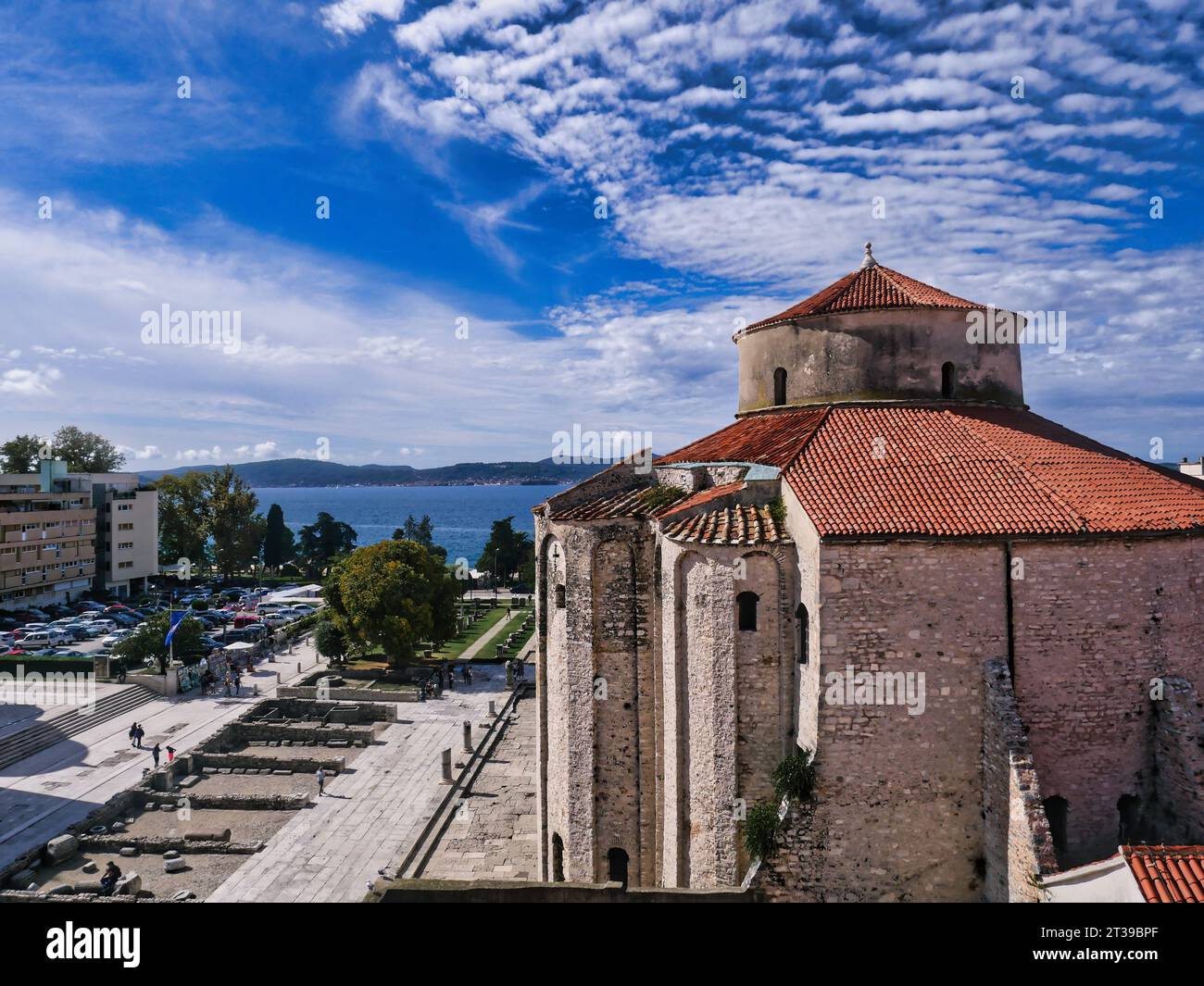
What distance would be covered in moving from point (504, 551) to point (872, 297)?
59548 mm

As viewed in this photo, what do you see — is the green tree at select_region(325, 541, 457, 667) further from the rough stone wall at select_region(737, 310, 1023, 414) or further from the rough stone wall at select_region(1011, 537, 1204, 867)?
the rough stone wall at select_region(1011, 537, 1204, 867)

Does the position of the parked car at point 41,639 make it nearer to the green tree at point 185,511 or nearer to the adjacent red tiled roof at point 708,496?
the green tree at point 185,511

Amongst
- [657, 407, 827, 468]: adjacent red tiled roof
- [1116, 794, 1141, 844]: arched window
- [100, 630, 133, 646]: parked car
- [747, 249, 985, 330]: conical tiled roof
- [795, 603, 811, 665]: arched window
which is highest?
[747, 249, 985, 330]: conical tiled roof

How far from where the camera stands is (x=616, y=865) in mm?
17984

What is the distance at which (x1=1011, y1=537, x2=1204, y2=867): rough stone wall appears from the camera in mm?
13805

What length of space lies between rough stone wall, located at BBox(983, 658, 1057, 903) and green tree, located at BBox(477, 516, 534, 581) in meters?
63.1

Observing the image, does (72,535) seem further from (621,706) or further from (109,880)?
(621,706)

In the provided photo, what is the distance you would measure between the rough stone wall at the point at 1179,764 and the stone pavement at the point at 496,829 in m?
14.8

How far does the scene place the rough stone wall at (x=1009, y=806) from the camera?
38.9 ft

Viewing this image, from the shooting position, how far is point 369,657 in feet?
148

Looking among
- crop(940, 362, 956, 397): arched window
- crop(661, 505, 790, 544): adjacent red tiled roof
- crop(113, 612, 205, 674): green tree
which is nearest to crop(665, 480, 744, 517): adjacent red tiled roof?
crop(661, 505, 790, 544): adjacent red tiled roof

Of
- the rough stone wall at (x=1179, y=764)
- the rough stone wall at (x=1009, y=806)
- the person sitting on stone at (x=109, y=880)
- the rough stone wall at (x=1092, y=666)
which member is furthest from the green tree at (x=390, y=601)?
the rough stone wall at (x=1179, y=764)

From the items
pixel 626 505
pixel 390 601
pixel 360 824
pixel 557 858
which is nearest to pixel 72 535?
pixel 390 601
